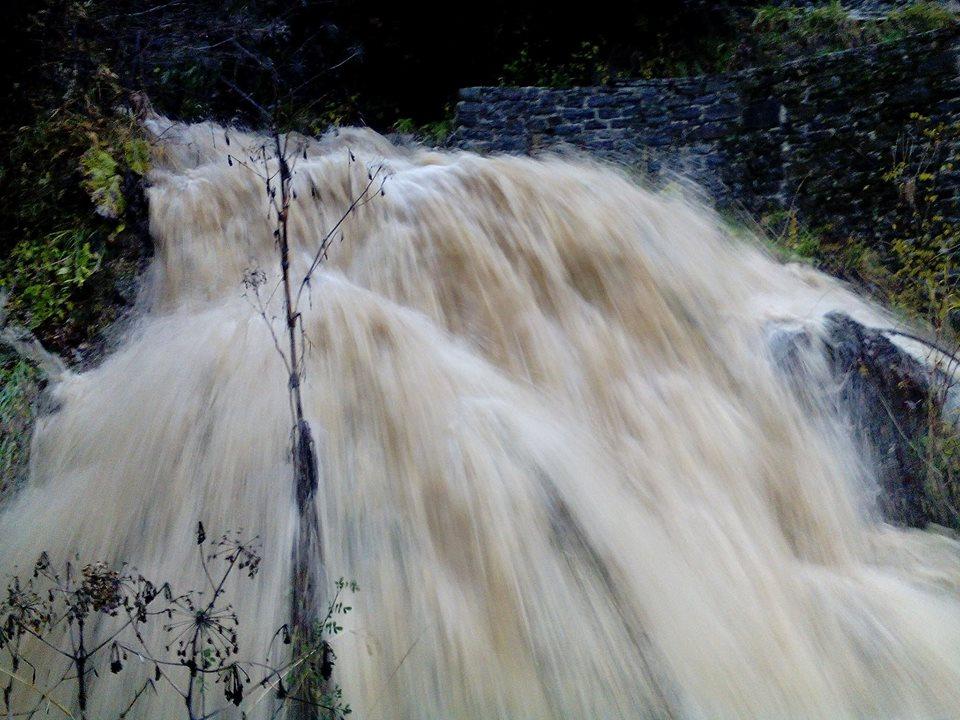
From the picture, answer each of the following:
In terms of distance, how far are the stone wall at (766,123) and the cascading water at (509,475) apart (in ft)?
6.98

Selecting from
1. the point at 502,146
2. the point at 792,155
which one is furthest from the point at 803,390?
the point at 502,146

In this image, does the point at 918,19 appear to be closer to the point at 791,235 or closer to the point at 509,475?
the point at 791,235

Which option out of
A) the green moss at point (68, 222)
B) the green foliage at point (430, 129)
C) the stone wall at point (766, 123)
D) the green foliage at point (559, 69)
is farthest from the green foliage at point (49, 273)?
the green foliage at point (559, 69)

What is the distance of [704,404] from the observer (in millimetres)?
3645

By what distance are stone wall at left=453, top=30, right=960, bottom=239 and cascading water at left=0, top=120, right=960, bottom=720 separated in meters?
2.13

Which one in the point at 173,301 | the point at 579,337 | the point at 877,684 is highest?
the point at 173,301

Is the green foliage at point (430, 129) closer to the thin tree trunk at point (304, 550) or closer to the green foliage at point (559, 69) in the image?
the green foliage at point (559, 69)

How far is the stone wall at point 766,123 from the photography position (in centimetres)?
586

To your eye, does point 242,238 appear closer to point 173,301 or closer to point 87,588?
point 173,301

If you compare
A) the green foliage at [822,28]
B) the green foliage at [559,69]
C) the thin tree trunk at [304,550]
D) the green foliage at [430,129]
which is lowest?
the thin tree trunk at [304,550]

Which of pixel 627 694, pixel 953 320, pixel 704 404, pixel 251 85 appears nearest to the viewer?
pixel 627 694

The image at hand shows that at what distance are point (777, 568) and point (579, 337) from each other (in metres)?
1.52

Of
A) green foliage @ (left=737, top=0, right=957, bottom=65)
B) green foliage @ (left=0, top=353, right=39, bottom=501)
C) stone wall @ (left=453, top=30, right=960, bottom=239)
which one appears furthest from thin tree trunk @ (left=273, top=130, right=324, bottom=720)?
green foliage @ (left=737, top=0, right=957, bottom=65)

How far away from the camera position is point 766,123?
21.1ft
